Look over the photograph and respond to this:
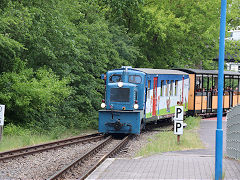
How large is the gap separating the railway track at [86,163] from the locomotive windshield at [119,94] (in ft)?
7.01

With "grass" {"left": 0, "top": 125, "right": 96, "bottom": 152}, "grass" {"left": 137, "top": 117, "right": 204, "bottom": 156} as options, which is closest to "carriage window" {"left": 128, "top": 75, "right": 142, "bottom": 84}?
"grass" {"left": 137, "top": 117, "right": 204, "bottom": 156}

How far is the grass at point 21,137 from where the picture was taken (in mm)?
16812

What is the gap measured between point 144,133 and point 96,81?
20.9ft

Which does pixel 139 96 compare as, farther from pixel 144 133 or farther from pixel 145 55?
pixel 145 55

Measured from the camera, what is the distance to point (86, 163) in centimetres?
1371

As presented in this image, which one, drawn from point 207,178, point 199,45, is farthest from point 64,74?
point 199,45

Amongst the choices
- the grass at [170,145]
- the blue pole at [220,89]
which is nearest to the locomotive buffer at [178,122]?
the grass at [170,145]

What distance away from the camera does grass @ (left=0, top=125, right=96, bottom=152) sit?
1681 centimetres

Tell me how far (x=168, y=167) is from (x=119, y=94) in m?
8.88

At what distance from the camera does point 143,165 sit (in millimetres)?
12234

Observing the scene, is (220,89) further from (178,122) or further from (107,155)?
(178,122)

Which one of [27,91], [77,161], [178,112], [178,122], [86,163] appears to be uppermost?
[27,91]

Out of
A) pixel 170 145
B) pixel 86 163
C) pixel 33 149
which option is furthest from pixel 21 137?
pixel 170 145

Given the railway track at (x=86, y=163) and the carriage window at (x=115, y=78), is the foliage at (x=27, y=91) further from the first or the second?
the railway track at (x=86, y=163)
